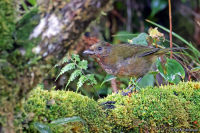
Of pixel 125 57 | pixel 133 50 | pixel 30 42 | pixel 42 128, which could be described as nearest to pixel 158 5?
pixel 133 50

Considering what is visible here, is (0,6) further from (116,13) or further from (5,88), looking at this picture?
(116,13)

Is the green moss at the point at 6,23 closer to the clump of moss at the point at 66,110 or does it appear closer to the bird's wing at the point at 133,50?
the clump of moss at the point at 66,110

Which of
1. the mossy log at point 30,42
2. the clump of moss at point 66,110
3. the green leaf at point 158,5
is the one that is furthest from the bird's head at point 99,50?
the green leaf at point 158,5

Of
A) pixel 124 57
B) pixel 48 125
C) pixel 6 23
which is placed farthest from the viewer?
pixel 124 57

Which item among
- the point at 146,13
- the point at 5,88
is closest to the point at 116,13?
the point at 146,13

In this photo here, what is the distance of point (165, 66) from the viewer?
2783 millimetres

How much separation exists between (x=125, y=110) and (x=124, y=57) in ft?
3.61

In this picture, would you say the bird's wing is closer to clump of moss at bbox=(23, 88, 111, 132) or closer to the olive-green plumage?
the olive-green plumage

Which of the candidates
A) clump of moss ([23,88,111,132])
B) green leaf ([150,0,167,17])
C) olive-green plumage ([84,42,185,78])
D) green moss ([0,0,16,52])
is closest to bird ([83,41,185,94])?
olive-green plumage ([84,42,185,78])

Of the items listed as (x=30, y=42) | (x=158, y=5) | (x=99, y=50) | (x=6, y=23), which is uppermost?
(x=158, y=5)

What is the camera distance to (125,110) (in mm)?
1897

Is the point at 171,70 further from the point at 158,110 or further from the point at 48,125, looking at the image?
the point at 48,125

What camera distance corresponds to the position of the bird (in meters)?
2.78

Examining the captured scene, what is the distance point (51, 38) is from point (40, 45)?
0.08 m
